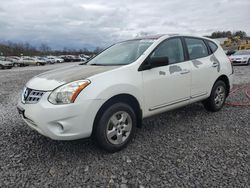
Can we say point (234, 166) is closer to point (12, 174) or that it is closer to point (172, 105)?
point (172, 105)

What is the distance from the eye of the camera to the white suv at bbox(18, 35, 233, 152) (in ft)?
8.93

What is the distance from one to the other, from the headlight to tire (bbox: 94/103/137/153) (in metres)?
0.45

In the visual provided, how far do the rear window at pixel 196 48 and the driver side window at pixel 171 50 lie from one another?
255mm

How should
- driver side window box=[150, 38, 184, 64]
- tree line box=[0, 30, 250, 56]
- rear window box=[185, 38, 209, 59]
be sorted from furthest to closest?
1. tree line box=[0, 30, 250, 56]
2. rear window box=[185, 38, 209, 59]
3. driver side window box=[150, 38, 184, 64]

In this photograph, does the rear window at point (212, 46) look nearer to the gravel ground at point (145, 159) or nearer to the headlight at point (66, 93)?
the gravel ground at point (145, 159)

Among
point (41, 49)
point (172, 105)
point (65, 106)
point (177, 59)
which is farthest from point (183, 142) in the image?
point (41, 49)

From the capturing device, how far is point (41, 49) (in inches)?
3401

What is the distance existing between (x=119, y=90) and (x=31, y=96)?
1.19 metres

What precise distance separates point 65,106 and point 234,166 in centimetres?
220

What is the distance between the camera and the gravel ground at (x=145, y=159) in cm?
249

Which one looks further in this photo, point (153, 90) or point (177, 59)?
point (177, 59)

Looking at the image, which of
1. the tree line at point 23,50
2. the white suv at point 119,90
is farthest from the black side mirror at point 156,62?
the tree line at point 23,50

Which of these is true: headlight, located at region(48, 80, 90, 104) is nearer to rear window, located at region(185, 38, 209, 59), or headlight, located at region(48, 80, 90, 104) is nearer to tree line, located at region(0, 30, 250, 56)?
rear window, located at region(185, 38, 209, 59)

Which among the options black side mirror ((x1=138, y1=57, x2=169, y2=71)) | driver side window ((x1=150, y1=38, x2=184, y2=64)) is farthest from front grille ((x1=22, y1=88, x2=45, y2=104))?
driver side window ((x1=150, y1=38, x2=184, y2=64))
